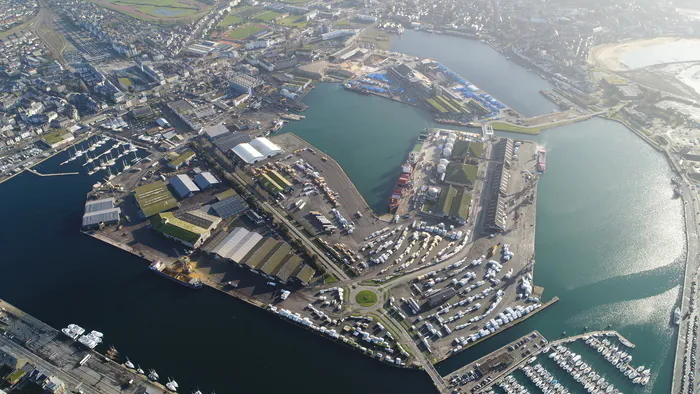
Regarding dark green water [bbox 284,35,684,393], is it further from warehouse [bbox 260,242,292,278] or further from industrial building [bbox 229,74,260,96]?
warehouse [bbox 260,242,292,278]

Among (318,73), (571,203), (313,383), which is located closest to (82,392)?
(313,383)

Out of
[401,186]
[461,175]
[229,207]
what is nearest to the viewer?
[229,207]

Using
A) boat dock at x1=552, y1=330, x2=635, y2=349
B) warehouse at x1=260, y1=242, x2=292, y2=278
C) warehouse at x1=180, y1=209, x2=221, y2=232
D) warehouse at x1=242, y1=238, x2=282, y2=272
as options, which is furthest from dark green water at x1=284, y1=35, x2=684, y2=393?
warehouse at x1=180, y1=209, x2=221, y2=232

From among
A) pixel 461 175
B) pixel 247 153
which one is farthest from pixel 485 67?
pixel 247 153

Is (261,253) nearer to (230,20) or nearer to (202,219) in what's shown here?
(202,219)

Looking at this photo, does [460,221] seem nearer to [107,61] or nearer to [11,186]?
[11,186]
